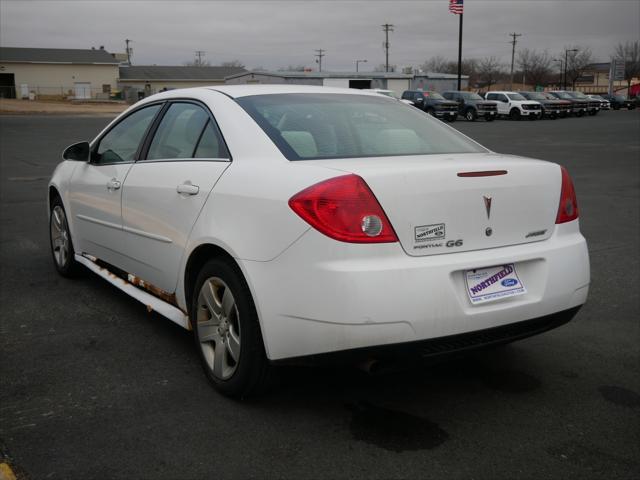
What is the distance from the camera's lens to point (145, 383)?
380 cm

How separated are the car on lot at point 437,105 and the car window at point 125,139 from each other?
119ft

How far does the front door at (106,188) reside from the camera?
473cm

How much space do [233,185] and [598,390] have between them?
2205 millimetres

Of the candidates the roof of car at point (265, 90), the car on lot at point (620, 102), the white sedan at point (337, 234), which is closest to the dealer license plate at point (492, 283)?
the white sedan at point (337, 234)

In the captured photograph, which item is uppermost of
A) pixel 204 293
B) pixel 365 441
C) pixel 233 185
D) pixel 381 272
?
pixel 233 185

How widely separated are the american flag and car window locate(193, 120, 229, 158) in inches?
1674

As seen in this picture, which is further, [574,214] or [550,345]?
[550,345]

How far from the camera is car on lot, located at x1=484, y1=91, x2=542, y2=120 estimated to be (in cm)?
4306

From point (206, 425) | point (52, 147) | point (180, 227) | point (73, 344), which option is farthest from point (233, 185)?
point (52, 147)

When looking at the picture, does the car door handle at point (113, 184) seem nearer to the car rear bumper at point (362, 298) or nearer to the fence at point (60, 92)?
the car rear bumper at point (362, 298)

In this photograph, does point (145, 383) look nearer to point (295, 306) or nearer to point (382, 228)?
point (295, 306)

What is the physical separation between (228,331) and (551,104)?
45.8 metres

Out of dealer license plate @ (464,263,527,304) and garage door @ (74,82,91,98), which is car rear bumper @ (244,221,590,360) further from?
garage door @ (74,82,91,98)

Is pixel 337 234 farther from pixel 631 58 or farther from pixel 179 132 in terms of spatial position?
pixel 631 58
